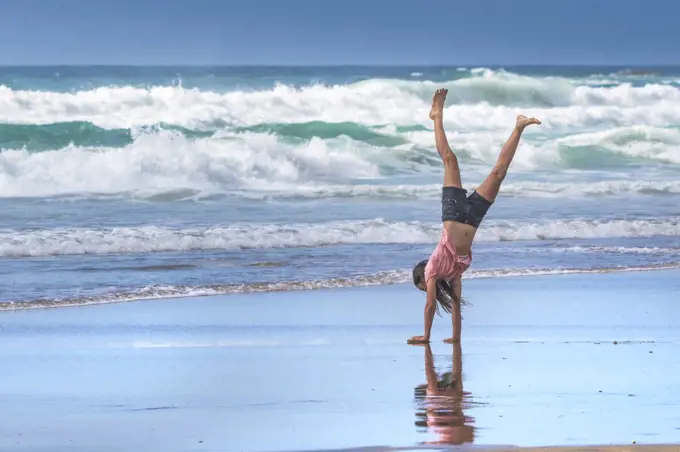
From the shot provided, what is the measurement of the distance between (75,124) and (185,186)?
8.89m

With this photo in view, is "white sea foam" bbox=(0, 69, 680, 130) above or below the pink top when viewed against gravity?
above

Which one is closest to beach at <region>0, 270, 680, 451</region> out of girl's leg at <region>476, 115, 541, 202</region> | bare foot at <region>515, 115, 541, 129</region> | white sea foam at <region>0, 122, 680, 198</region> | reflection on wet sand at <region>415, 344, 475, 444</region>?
reflection on wet sand at <region>415, 344, 475, 444</region>

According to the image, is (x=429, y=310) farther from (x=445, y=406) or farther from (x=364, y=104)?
(x=364, y=104)

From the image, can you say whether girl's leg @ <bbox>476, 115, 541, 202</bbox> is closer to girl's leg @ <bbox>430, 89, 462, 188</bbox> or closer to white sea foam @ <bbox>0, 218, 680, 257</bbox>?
girl's leg @ <bbox>430, 89, 462, 188</bbox>

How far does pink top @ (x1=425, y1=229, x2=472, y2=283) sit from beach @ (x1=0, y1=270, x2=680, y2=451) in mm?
473

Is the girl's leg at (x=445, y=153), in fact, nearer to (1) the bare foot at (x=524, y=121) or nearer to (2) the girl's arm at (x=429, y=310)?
(1) the bare foot at (x=524, y=121)

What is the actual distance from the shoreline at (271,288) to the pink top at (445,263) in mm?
3295

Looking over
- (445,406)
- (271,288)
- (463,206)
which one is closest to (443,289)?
(463,206)

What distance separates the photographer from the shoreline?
11.7 metres

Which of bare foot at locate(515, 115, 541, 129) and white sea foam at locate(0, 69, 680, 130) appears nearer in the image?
bare foot at locate(515, 115, 541, 129)

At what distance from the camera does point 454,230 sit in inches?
372

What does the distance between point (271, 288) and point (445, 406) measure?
5.75 meters

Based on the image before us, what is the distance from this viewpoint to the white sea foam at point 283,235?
1578cm

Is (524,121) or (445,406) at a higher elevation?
(524,121)
